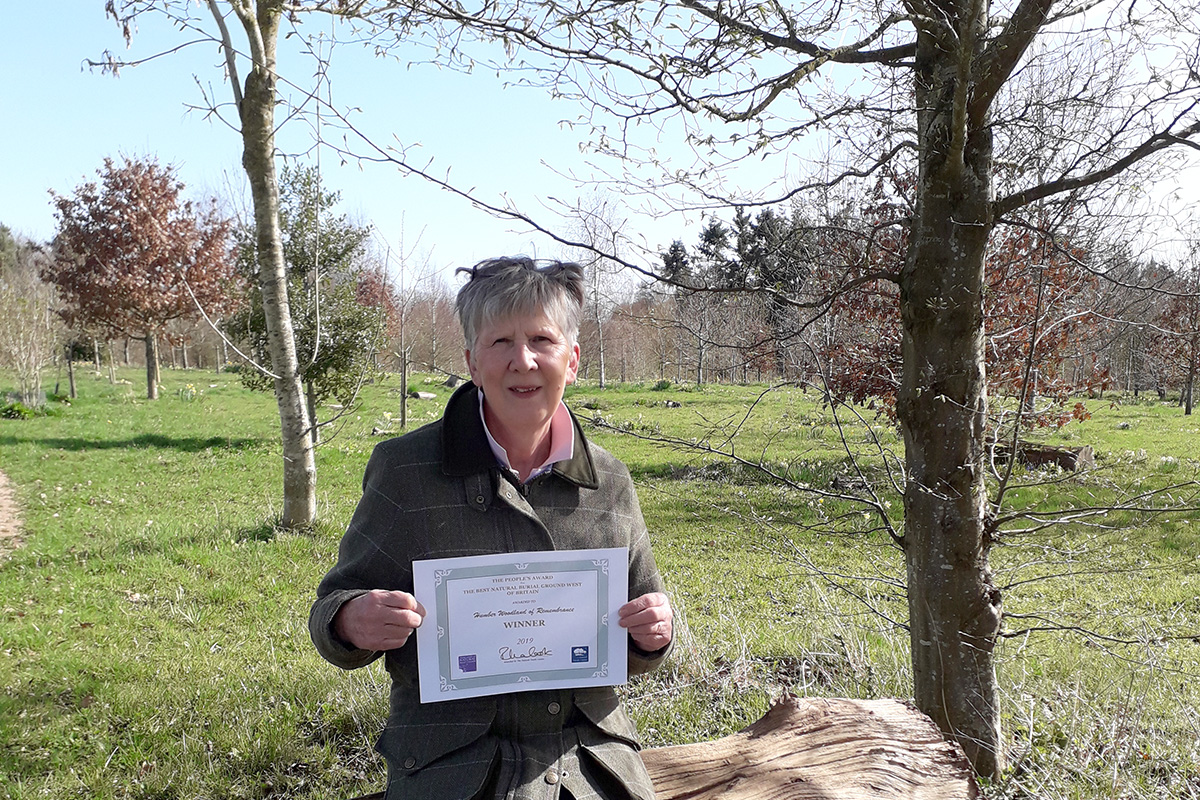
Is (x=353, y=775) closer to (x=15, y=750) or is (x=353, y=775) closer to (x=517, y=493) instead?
(x=15, y=750)

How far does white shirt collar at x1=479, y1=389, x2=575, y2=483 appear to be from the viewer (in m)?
2.08

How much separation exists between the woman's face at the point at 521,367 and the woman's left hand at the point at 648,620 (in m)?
0.53

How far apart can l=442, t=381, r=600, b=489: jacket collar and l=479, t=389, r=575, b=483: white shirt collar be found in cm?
1

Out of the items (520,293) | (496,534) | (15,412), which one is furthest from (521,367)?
(15,412)

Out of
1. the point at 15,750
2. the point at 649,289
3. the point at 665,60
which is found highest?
the point at 665,60

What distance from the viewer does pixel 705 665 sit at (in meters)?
4.22

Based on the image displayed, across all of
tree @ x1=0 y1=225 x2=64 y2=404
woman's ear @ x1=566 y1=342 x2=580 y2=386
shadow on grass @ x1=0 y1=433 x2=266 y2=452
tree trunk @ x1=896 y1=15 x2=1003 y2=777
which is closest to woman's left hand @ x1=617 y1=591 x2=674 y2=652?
woman's ear @ x1=566 y1=342 x2=580 y2=386

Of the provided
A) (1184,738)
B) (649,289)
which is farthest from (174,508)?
(1184,738)

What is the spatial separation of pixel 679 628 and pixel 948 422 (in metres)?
2.20

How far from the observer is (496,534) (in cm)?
202

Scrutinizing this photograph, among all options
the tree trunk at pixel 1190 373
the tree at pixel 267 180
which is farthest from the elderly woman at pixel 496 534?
the tree trunk at pixel 1190 373

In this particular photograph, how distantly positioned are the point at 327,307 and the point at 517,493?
40.8 ft

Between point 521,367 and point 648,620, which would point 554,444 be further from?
point 648,620
